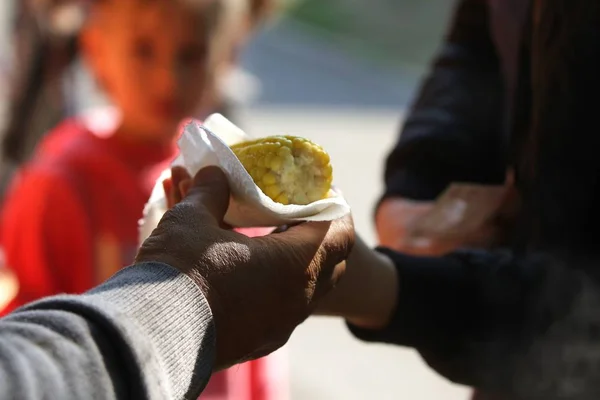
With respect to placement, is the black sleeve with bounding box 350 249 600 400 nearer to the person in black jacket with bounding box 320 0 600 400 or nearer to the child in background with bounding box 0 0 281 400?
the person in black jacket with bounding box 320 0 600 400

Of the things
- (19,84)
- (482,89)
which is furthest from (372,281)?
(19,84)

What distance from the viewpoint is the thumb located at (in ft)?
2.27

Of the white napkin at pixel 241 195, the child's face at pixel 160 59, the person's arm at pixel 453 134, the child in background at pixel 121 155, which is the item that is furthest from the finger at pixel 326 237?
the child's face at pixel 160 59

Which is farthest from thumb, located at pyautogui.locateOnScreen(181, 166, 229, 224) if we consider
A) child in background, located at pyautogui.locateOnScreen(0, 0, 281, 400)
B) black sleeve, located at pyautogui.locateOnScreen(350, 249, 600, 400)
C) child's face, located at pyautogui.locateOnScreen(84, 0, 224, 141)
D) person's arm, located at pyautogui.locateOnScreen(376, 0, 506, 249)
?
child's face, located at pyautogui.locateOnScreen(84, 0, 224, 141)

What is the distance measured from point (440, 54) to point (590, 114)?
0.38 meters

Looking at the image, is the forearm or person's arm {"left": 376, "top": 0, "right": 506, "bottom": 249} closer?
the forearm

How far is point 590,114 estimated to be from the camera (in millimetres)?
899

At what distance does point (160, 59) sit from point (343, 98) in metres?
4.61

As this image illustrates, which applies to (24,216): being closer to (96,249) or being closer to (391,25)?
(96,249)

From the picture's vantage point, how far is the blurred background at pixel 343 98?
9.81 feet

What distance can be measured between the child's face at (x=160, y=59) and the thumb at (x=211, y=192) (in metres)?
1.14

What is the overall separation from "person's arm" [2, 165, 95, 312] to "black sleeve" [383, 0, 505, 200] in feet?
2.69

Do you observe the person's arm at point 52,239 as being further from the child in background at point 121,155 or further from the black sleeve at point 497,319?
the black sleeve at point 497,319

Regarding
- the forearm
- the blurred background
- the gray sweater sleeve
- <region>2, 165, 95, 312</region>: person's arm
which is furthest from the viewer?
the blurred background
